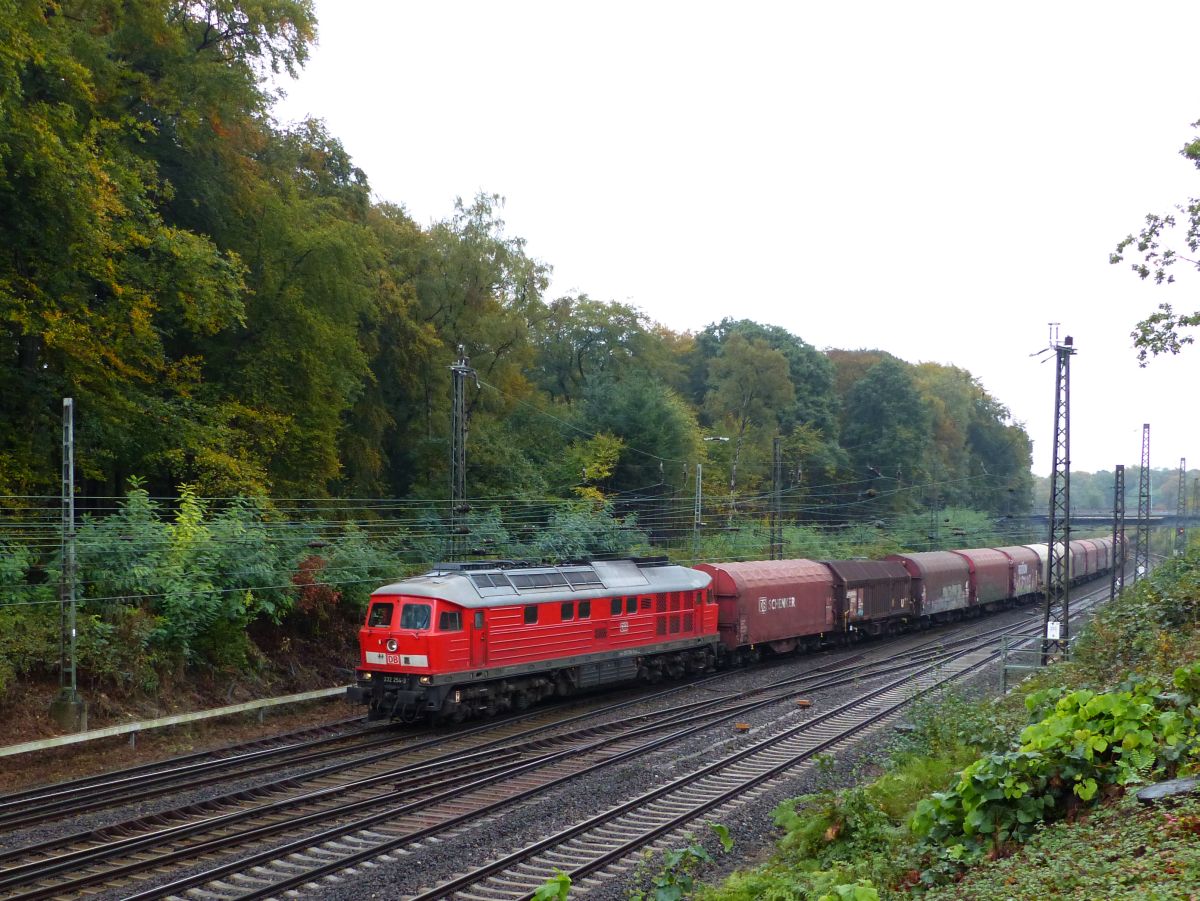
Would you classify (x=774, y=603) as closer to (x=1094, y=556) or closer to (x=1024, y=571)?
(x=1024, y=571)

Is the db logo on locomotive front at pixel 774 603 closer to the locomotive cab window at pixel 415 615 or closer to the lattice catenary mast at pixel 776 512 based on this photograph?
the lattice catenary mast at pixel 776 512

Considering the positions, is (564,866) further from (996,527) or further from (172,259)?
(996,527)

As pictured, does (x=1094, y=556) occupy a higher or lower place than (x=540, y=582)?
lower

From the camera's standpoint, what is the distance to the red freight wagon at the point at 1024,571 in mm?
52156

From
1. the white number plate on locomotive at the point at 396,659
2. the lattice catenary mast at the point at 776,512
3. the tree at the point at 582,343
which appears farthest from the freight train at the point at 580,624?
the tree at the point at 582,343

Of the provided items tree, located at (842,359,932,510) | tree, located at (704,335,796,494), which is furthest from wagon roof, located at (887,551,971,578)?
tree, located at (842,359,932,510)

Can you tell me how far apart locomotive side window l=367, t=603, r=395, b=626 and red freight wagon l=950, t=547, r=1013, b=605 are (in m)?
33.3

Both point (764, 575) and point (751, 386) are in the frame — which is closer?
point (764, 575)

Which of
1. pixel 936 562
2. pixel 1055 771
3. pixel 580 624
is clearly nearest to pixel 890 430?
pixel 936 562

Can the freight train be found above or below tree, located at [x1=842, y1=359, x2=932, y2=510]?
below

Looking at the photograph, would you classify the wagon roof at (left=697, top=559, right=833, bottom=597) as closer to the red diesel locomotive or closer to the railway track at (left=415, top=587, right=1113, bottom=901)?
the red diesel locomotive

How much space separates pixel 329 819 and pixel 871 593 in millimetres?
27156

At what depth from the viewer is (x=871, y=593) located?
3728 cm

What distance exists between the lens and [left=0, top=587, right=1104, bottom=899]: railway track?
1186 cm
